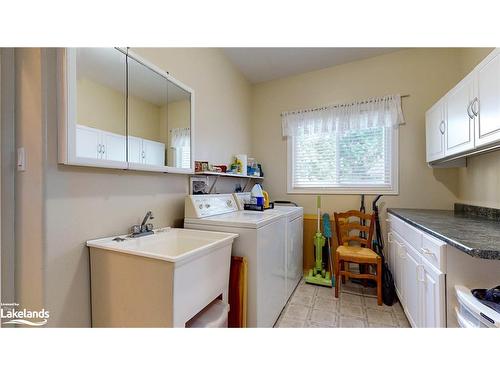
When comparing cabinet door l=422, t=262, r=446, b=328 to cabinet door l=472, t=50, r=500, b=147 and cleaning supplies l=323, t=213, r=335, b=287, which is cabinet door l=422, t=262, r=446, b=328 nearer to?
cabinet door l=472, t=50, r=500, b=147

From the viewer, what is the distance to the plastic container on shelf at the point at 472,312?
820 mm

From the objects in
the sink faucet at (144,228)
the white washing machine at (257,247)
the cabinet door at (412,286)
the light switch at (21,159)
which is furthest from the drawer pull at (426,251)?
the light switch at (21,159)

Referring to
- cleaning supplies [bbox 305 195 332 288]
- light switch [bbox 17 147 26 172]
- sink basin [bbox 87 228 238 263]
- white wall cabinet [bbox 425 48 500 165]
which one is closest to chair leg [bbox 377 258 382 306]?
cleaning supplies [bbox 305 195 332 288]

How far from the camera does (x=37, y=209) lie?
1.00m

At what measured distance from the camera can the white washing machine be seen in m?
1.45

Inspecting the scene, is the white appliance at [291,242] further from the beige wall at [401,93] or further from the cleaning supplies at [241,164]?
the beige wall at [401,93]

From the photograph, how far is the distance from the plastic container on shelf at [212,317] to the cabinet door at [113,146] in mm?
1085

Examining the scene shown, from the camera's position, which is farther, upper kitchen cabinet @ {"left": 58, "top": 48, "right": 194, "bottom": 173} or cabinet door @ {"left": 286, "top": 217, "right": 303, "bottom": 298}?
cabinet door @ {"left": 286, "top": 217, "right": 303, "bottom": 298}

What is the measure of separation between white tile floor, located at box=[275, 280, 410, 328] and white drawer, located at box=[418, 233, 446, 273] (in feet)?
2.75

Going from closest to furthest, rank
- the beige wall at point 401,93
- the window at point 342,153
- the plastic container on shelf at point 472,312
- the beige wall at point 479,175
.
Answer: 1. the plastic container on shelf at point 472,312
2. the beige wall at point 479,175
3. the beige wall at point 401,93
4. the window at point 342,153

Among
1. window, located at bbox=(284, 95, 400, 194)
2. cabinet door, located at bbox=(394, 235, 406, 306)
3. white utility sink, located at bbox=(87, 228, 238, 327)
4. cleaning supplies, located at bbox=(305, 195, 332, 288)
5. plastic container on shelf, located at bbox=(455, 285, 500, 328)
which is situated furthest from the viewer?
window, located at bbox=(284, 95, 400, 194)
